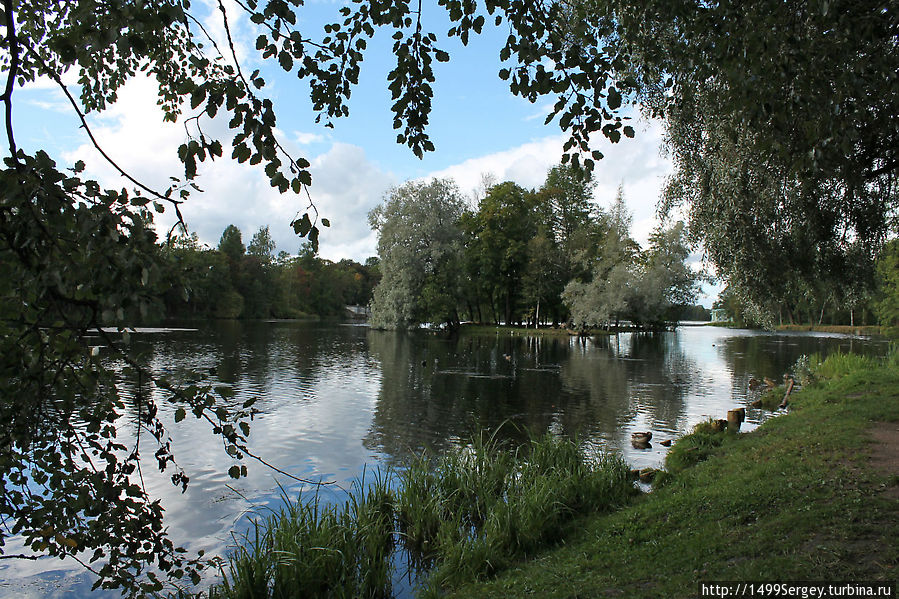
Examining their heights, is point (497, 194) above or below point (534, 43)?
above

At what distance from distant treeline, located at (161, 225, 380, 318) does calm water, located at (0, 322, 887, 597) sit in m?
34.8

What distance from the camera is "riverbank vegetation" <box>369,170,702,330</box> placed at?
49.9 metres

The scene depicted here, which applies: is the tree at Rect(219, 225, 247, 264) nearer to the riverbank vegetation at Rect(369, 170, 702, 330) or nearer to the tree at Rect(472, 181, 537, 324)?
the riverbank vegetation at Rect(369, 170, 702, 330)

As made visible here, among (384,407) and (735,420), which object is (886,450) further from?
(384,407)

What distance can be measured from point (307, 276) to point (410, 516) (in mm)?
108247

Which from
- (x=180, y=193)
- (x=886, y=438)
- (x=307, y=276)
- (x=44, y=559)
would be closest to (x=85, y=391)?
(x=180, y=193)

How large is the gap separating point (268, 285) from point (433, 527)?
3670 inches

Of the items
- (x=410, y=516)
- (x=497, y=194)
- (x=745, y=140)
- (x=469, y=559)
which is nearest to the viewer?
(x=469, y=559)

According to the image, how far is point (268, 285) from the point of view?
95.3m

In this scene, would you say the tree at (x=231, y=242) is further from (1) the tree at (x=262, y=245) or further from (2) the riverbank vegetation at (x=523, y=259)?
(2) the riverbank vegetation at (x=523, y=259)

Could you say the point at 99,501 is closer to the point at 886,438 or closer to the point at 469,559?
the point at 469,559

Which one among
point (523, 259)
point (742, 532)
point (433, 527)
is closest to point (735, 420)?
point (742, 532)

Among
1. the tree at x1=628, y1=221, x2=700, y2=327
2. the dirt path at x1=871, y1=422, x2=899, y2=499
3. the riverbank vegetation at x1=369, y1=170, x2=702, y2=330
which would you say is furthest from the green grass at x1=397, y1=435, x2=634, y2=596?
the tree at x1=628, y1=221, x2=700, y2=327

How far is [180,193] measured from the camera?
2271 mm
